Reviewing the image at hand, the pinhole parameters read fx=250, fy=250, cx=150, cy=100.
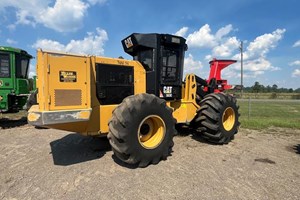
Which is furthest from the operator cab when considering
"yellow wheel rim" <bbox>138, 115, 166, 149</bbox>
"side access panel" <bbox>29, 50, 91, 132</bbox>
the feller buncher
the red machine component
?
the red machine component

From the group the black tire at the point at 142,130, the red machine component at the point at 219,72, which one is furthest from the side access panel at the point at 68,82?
the red machine component at the point at 219,72

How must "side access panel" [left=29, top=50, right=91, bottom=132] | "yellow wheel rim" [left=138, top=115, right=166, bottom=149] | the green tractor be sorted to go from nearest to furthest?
"side access panel" [left=29, top=50, right=91, bottom=132] < "yellow wheel rim" [left=138, top=115, right=166, bottom=149] < the green tractor

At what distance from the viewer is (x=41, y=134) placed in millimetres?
8383

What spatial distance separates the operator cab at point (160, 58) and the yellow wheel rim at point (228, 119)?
166cm

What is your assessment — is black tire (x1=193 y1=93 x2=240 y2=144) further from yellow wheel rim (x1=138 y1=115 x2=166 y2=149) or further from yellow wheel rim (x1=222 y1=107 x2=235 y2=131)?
yellow wheel rim (x1=138 y1=115 x2=166 y2=149)

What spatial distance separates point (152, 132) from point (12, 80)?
299 inches

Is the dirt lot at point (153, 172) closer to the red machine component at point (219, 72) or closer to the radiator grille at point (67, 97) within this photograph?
the radiator grille at point (67, 97)

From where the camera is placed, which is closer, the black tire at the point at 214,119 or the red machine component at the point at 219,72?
the black tire at the point at 214,119

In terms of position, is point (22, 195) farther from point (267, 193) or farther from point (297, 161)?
point (297, 161)

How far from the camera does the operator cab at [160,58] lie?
6316 millimetres

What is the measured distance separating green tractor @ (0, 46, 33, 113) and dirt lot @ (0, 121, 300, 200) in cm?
362

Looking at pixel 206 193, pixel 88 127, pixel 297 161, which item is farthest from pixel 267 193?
pixel 88 127

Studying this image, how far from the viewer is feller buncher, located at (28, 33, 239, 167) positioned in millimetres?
4645

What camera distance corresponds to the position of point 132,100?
499 centimetres
